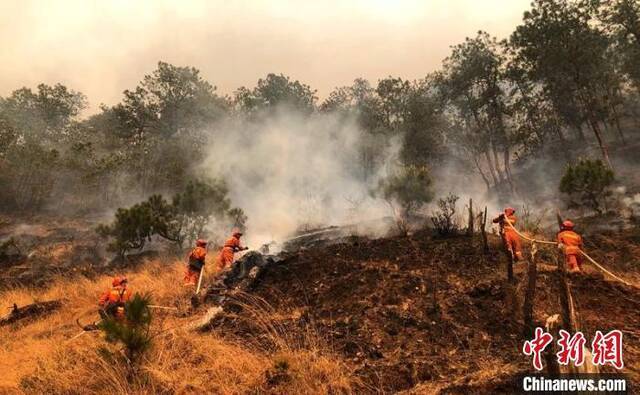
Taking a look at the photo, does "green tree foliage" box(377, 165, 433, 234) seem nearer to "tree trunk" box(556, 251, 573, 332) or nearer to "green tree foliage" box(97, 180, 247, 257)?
"green tree foliage" box(97, 180, 247, 257)

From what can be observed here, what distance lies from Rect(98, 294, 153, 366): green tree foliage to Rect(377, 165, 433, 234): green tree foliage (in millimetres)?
17274

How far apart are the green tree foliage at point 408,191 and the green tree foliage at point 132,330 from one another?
17.3 m

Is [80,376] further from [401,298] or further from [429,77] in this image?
[429,77]

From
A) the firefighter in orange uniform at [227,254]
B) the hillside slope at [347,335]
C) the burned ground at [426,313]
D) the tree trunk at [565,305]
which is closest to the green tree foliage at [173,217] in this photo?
the firefighter in orange uniform at [227,254]

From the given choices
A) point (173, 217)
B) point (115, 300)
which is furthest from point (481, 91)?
point (115, 300)

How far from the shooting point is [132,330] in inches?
188

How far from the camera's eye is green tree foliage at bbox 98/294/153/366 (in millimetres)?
4699

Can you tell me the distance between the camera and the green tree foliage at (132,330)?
15.4ft

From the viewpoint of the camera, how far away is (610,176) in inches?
658

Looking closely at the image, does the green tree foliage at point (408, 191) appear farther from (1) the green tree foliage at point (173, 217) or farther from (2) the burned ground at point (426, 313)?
(2) the burned ground at point (426, 313)

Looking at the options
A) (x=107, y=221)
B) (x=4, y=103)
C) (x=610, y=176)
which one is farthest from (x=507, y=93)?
(x=4, y=103)

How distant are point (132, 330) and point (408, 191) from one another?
18.3 m

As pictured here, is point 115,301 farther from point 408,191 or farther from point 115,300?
point 408,191

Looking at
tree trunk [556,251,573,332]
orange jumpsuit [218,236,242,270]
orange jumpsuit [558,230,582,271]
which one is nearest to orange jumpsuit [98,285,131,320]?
orange jumpsuit [218,236,242,270]
